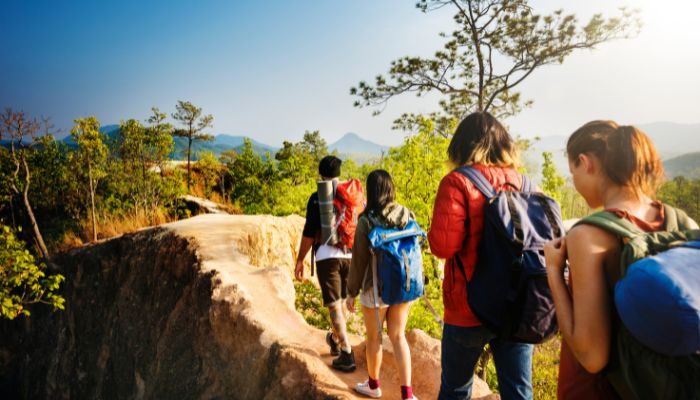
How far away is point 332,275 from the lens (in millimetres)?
4035

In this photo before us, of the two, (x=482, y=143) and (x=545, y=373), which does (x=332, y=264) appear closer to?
(x=482, y=143)

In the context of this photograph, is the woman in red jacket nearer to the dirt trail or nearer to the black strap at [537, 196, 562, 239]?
the black strap at [537, 196, 562, 239]

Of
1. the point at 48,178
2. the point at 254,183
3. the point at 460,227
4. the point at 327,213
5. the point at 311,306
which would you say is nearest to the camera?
the point at 460,227

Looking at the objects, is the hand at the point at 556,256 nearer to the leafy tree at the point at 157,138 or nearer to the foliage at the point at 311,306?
the foliage at the point at 311,306

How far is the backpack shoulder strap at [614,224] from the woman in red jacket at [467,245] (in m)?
0.81

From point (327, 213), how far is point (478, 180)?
198 centimetres

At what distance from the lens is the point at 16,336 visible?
1554 cm

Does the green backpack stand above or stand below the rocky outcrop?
above

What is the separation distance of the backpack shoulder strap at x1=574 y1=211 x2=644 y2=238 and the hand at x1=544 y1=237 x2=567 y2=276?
15 centimetres

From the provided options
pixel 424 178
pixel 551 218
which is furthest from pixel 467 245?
pixel 424 178

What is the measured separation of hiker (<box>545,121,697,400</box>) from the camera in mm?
1349

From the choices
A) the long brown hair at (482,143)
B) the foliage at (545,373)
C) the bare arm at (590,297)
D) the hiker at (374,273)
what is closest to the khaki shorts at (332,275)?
the hiker at (374,273)

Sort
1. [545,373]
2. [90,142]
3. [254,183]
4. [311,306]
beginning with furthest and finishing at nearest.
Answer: [254,183] < [90,142] < [545,373] < [311,306]

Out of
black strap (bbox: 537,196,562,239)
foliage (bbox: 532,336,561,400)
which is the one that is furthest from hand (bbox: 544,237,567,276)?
foliage (bbox: 532,336,561,400)
